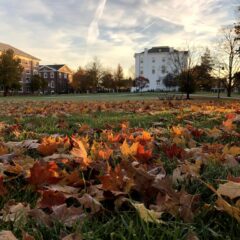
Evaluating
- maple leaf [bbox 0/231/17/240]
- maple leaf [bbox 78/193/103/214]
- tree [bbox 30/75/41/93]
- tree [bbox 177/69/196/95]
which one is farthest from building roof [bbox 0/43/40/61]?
maple leaf [bbox 0/231/17/240]

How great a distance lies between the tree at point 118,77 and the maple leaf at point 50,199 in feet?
343

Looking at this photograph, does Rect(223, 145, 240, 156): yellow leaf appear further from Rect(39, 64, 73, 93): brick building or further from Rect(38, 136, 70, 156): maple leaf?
Rect(39, 64, 73, 93): brick building

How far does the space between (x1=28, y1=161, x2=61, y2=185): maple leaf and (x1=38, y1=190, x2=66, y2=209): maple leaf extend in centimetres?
23

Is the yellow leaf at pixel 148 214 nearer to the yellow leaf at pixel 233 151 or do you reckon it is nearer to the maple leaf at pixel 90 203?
the maple leaf at pixel 90 203

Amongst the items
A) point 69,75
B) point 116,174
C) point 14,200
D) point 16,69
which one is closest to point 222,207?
point 116,174

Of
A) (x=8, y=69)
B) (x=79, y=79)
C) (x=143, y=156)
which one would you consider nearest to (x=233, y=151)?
(x=143, y=156)

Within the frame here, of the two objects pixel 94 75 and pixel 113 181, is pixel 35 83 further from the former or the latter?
pixel 113 181

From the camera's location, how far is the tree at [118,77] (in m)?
106

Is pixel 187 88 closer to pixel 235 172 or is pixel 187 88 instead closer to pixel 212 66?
pixel 212 66

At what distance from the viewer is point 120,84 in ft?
352

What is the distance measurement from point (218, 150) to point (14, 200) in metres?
1.58

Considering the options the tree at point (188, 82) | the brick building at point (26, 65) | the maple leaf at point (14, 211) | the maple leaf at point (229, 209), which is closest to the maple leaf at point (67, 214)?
the maple leaf at point (14, 211)

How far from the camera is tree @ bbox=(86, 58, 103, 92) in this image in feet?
324

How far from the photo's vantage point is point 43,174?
5.90 feet
